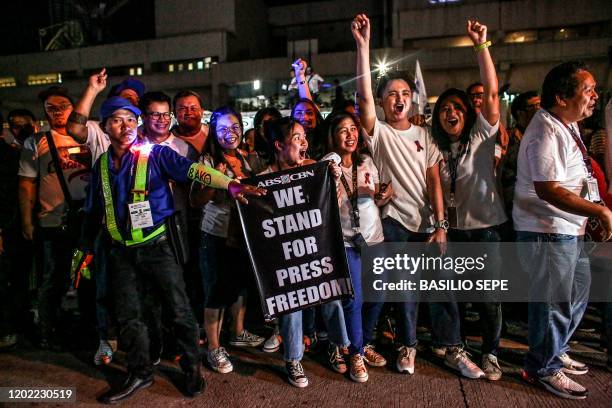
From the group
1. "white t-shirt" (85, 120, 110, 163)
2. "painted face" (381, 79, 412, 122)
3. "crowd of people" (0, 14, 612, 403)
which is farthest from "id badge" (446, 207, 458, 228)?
"white t-shirt" (85, 120, 110, 163)

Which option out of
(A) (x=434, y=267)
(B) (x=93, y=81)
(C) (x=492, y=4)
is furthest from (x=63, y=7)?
(A) (x=434, y=267)

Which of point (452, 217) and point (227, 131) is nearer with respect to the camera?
point (452, 217)

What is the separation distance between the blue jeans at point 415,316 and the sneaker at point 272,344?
122 centimetres

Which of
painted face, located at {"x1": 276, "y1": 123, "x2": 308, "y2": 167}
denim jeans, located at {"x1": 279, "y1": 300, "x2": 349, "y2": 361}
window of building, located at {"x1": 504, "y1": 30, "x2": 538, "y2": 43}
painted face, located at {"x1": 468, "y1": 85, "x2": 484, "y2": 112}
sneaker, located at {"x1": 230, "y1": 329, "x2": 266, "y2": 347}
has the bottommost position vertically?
sneaker, located at {"x1": 230, "y1": 329, "x2": 266, "y2": 347}

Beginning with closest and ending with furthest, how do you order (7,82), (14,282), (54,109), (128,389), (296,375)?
(128,389) < (296,375) < (54,109) < (14,282) < (7,82)

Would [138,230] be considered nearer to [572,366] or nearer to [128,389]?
[128,389]

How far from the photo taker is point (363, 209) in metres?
3.58

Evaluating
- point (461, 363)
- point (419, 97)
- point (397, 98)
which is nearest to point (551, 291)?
point (461, 363)

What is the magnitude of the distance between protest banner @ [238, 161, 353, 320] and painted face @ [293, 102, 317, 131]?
4.68 feet

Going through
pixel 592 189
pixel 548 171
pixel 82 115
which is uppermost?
pixel 82 115

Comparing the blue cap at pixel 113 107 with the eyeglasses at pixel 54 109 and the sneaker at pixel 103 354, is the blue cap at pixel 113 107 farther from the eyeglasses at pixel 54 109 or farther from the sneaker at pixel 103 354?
the sneaker at pixel 103 354

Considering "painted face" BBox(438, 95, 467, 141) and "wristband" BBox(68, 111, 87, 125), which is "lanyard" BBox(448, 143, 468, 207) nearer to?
"painted face" BBox(438, 95, 467, 141)

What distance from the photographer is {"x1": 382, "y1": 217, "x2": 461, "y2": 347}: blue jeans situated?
3617mm

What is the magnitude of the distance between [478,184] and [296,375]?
2.20 m
